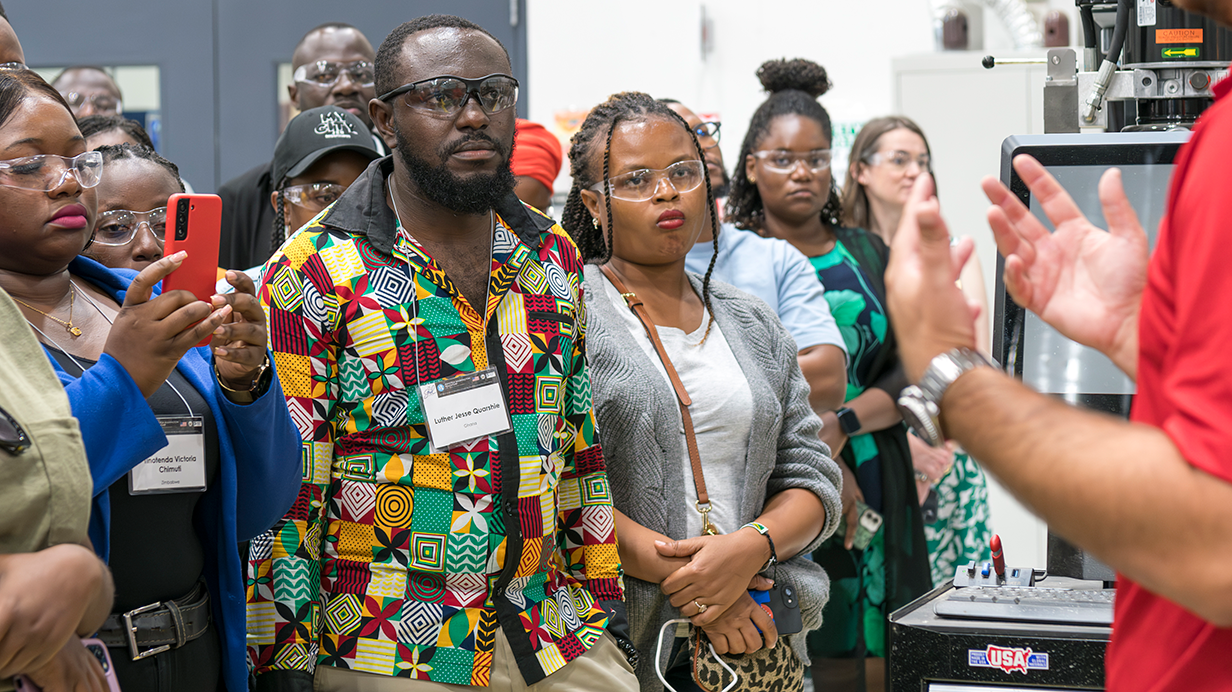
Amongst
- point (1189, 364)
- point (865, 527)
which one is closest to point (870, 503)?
point (865, 527)

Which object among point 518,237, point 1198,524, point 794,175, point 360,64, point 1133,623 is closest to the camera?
point 1198,524

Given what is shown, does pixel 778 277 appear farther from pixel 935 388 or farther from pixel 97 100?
pixel 97 100

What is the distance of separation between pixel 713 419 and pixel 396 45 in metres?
0.90

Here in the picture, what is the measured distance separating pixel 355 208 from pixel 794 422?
3.31ft

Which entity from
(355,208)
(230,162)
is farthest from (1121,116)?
(230,162)

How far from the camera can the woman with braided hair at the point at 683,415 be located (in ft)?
6.93

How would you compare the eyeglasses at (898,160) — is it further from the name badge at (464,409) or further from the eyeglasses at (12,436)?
the eyeglasses at (12,436)

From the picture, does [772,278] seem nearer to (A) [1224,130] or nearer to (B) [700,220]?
(B) [700,220]

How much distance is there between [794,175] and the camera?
338cm

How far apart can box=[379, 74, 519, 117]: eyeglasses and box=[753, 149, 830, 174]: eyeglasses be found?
1.62 meters

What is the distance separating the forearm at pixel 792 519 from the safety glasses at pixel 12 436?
1.34 metres

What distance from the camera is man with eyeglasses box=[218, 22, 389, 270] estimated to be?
133 inches

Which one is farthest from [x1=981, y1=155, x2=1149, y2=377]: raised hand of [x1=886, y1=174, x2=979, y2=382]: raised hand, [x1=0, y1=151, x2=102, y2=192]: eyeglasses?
[x1=0, y1=151, x2=102, y2=192]: eyeglasses

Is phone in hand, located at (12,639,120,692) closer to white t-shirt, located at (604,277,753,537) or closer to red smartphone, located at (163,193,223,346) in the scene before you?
red smartphone, located at (163,193,223,346)
